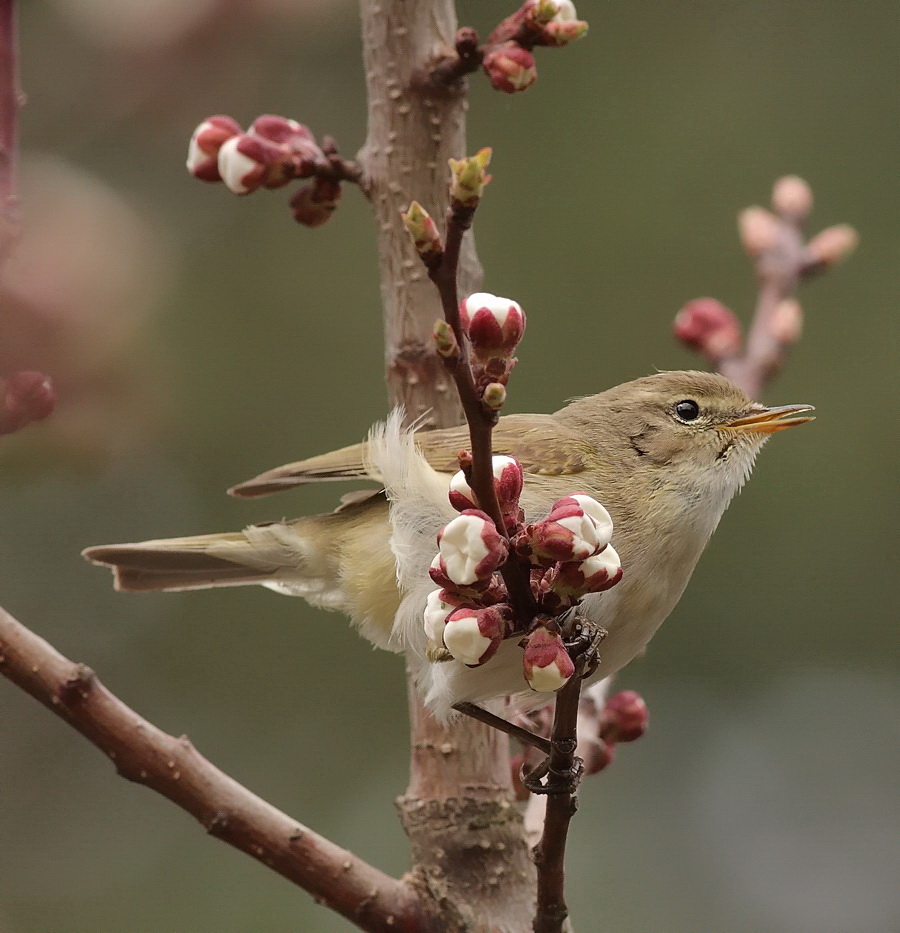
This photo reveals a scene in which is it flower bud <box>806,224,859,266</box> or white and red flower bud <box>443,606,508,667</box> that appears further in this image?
flower bud <box>806,224,859,266</box>

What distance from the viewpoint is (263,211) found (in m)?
7.32

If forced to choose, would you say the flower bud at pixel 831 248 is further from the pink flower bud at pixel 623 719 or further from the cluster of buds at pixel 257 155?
the cluster of buds at pixel 257 155

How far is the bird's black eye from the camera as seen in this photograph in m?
3.17

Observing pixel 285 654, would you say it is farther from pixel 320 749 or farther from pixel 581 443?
pixel 581 443

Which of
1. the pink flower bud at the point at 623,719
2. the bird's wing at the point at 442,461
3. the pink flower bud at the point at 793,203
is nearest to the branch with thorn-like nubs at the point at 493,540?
the pink flower bud at the point at 623,719

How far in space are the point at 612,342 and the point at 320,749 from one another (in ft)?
9.78

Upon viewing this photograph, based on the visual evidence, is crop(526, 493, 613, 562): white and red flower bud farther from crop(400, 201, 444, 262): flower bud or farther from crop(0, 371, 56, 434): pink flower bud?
crop(0, 371, 56, 434): pink flower bud

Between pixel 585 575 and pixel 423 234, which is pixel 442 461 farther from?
pixel 423 234

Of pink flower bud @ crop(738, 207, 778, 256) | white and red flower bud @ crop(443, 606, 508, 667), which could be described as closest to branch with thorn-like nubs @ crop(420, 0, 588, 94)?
white and red flower bud @ crop(443, 606, 508, 667)

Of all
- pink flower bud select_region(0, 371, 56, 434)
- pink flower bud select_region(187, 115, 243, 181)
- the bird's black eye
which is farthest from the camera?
the bird's black eye

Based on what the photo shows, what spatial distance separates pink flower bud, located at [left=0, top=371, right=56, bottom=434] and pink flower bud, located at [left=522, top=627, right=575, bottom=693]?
848mm

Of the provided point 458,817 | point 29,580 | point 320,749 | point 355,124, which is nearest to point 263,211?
point 355,124

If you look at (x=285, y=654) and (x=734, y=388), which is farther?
(x=285, y=654)

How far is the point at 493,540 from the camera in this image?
1.51m
